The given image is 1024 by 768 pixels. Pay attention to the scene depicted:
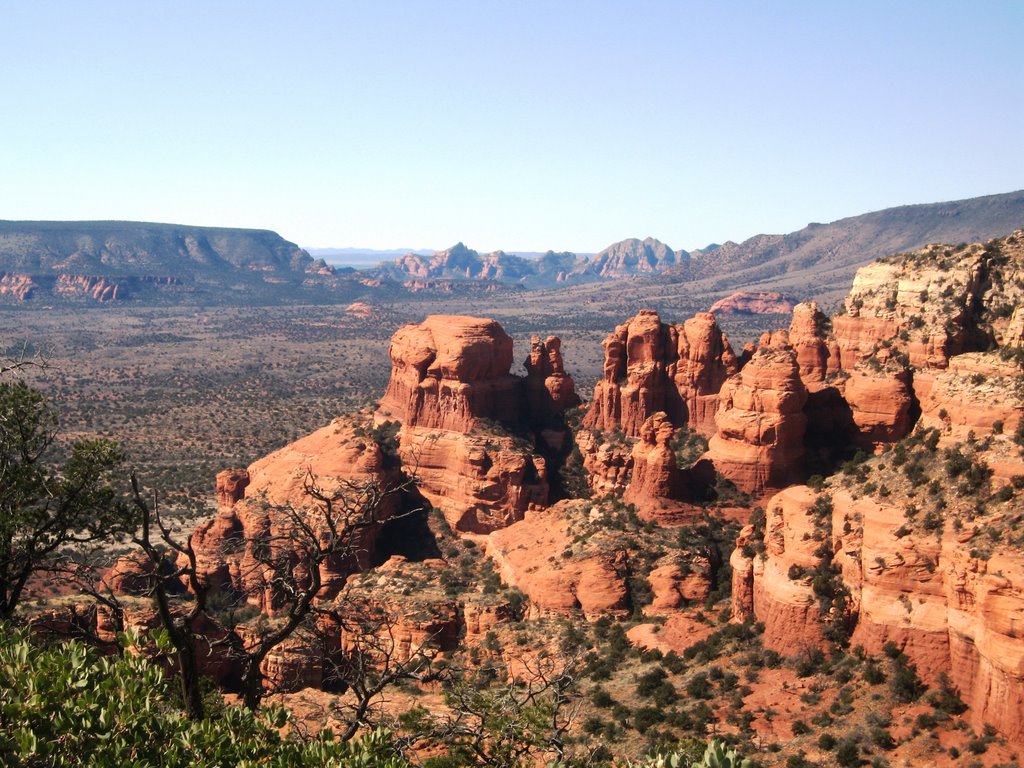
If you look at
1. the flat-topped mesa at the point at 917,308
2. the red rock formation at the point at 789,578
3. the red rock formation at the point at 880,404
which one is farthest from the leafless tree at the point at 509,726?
the flat-topped mesa at the point at 917,308

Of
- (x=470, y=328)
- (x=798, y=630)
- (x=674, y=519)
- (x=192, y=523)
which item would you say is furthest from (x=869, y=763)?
(x=192, y=523)

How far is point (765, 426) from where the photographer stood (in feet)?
144

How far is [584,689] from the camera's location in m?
34.8

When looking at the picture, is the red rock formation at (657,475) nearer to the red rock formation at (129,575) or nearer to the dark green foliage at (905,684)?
the dark green foliage at (905,684)

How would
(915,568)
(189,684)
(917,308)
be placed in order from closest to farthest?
(189,684), (915,568), (917,308)

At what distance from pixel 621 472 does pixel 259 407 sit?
7283 cm

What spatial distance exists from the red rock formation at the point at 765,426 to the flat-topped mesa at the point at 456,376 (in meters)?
14.7

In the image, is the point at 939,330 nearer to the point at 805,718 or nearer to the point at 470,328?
the point at 805,718

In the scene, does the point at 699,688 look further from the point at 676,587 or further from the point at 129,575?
the point at 129,575

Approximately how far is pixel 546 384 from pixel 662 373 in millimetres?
7827

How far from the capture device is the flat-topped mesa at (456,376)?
179 ft

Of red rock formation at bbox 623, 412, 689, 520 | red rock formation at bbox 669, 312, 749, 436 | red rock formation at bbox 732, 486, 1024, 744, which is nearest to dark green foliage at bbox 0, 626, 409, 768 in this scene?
red rock formation at bbox 732, 486, 1024, 744

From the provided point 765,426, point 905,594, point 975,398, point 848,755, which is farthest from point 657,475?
point 848,755

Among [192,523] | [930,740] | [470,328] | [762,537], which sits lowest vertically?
[192,523]
